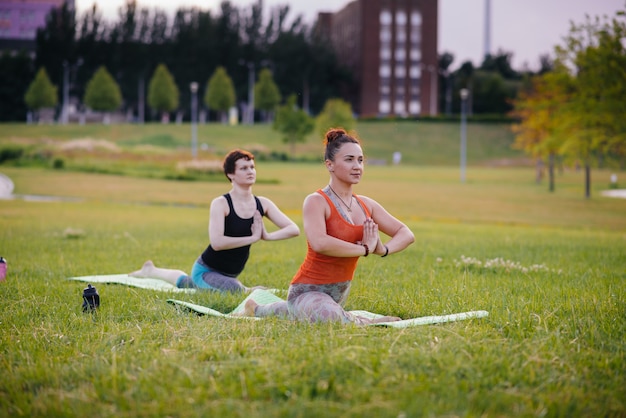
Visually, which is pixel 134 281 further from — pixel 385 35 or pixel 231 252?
pixel 385 35

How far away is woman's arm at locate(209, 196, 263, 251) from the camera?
750 cm

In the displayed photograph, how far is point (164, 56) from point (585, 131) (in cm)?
7908

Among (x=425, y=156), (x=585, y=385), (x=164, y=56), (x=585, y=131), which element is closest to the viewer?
(x=585, y=385)

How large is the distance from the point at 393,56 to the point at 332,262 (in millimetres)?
107094

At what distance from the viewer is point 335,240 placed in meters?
5.43

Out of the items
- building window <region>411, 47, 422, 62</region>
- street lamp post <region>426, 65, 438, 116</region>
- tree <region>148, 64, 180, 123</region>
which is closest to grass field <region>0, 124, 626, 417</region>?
tree <region>148, 64, 180, 123</region>

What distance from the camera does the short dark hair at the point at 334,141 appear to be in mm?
5703

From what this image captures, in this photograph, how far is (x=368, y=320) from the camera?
5.73 meters

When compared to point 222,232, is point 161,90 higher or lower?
higher

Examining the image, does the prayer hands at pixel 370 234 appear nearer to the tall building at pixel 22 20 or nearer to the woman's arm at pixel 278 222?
the woman's arm at pixel 278 222

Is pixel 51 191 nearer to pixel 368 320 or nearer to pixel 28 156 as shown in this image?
pixel 28 156

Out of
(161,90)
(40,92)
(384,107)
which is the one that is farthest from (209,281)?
(384,107)

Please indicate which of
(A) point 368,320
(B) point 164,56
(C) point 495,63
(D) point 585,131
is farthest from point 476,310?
(C) point 495,63

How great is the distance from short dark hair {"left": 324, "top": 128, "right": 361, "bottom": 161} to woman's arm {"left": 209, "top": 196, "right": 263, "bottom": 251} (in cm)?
194
